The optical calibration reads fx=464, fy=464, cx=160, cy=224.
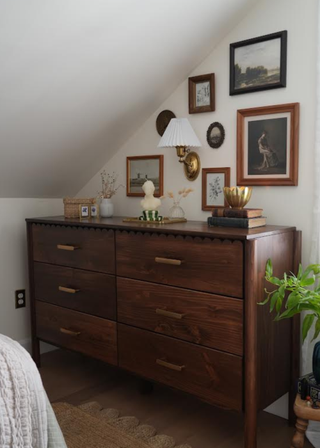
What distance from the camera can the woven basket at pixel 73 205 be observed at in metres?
2.75

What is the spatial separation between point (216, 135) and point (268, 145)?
1.03 feet

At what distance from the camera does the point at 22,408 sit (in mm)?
1264

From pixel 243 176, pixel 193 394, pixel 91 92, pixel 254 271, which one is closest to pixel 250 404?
pixel 193 394

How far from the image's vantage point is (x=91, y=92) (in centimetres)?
237

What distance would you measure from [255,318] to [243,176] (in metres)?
0.81

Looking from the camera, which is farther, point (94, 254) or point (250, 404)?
point (94, 254)

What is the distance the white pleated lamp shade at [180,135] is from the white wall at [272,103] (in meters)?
0.10


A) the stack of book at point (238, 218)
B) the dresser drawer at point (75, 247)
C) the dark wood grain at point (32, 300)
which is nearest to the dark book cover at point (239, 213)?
the stack of book at point (238, 218)

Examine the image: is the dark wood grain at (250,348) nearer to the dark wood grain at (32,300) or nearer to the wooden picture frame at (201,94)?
the wooden picture frame at (201,94)

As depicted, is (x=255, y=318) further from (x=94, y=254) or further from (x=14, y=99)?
(x=14, y=99)

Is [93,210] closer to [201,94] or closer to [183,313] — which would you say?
[201,94]

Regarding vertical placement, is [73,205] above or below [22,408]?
above

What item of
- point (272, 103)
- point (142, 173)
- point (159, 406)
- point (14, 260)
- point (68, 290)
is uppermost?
point (272, 103)

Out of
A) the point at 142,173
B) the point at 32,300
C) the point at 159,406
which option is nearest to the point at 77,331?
the point at 32,300
